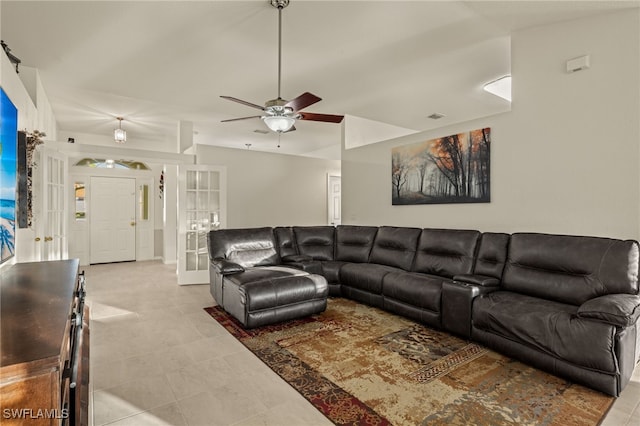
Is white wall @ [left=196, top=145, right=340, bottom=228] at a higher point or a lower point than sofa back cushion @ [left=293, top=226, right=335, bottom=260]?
higher

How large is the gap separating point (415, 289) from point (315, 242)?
6.57 ft

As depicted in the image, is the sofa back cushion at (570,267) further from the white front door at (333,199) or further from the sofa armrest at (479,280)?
the white front door at (333,199)

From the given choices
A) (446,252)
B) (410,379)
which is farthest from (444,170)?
(410,379)

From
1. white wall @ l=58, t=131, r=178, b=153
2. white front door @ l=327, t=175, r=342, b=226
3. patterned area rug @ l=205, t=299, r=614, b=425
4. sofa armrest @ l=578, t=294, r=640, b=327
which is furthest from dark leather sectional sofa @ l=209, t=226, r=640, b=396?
white wall @ l=58, t=131, r=178, b=153

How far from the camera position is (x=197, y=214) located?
5.61 m

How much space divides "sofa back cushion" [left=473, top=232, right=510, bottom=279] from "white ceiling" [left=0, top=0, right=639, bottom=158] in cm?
211

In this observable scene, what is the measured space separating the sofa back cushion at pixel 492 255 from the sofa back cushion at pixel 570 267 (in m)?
0.07

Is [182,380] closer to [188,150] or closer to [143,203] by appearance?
[188,150]

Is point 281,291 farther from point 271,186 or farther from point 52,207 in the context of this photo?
point 271,186

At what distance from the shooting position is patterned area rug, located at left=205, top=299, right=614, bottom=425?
1934 mm

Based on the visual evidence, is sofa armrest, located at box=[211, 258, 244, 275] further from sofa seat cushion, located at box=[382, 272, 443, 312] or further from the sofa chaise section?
sofa seat cushion, located at box=[382, 272, 443, 312]

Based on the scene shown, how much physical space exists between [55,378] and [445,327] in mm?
2963

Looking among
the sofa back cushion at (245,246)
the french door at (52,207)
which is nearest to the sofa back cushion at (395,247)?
the sofa back cushion at (245,246)

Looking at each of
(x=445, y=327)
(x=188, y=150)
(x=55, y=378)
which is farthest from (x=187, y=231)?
(x=55, y=378)
